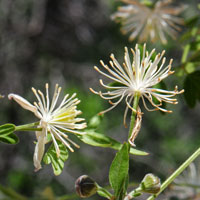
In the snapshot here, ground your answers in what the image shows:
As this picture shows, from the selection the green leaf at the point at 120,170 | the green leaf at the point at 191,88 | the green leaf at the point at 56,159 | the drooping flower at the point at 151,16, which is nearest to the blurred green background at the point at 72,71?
the drooping flower at the point at 151,16

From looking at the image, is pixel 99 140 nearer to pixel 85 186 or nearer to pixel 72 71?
pixel 85 186

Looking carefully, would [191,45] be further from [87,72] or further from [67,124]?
[87,72]

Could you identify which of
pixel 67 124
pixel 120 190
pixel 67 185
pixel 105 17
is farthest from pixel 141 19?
pixel 105 17

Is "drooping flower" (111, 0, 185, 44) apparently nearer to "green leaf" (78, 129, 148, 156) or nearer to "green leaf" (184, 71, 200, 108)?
"green leaf" (184, 71, 200, 108)

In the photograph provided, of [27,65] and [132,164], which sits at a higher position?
[27,65]

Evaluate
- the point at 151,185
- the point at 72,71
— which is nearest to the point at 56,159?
the point at 151,185

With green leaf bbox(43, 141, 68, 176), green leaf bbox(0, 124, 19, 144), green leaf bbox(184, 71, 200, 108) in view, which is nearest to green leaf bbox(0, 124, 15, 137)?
green leaf bbox(0, 124, 19, 144)
